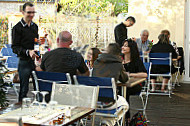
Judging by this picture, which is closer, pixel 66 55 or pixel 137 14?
pixel 66 55

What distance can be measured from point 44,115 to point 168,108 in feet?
10.8

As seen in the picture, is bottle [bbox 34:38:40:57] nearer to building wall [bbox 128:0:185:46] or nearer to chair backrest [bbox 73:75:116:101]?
chair backrest [bbox 73:75:116:101]

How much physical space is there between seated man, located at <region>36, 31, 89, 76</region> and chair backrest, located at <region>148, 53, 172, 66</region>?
123 inches

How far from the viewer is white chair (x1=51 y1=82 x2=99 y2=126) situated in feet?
8.59

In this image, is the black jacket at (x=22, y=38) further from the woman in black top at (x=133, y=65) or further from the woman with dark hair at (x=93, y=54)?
the woman in black top at (x=133, y=65)

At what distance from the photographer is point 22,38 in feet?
12.3

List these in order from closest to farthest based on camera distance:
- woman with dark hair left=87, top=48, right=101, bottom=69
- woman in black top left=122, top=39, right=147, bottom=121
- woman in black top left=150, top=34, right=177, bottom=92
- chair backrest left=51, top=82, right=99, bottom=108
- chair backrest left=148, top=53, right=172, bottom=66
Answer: chair backrest left=51, top=82, right=99, bottom=108 → woman with dark hair left=87, top=48, right=101, bottom=69 → woman in black top left=122, top=39, right=147, bottom=121 → chair backrest left=148, top=53, right=172, bottom=66 → woman in black top left=150, top=34, right=177, bottom=92

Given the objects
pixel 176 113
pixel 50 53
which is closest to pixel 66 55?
pixel 50 53

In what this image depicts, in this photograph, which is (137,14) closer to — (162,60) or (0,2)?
(162,60)

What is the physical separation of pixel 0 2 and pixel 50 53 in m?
11.8

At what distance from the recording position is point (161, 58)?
6.34 meters

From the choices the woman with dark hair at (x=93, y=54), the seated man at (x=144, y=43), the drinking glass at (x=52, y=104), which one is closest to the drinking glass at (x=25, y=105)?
the drinking glass at (x=52, y=104)

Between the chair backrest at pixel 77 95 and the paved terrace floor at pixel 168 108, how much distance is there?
1.63 ft

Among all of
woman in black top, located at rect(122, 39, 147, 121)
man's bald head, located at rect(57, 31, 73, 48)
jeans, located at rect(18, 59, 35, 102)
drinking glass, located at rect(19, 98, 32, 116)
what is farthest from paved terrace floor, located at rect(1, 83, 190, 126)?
drinking glass, located at rect(19, 98, 32, 116)
